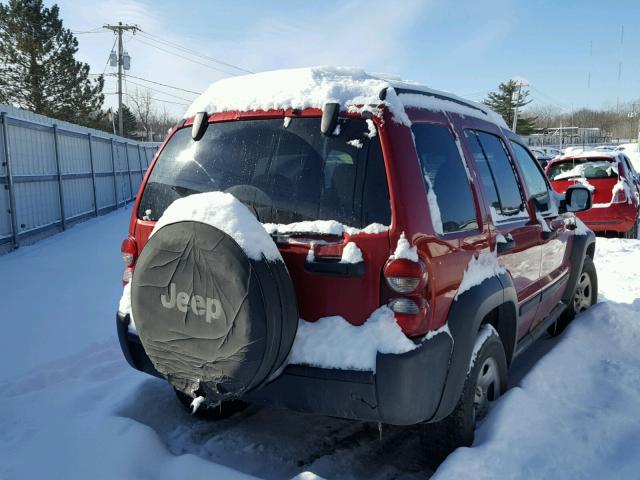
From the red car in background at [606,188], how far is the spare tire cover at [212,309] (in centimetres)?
880

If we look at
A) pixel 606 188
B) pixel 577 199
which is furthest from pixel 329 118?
pixel 606 188

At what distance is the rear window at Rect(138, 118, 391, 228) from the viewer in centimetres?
230

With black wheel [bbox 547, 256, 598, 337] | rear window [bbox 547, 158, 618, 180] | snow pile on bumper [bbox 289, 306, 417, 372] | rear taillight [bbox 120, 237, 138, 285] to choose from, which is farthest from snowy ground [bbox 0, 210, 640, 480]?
rear window [bbox 547, 158, 618, 180]

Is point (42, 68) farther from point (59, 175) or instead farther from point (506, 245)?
point (506, 245)

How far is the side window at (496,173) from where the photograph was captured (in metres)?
3.11

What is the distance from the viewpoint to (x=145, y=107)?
66.2 m

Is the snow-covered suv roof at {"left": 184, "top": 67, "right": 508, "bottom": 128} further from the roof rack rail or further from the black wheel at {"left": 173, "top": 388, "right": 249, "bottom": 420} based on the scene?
the black wheel at {"left": 173, "top": 388, "right": 249, "bottom": 420}

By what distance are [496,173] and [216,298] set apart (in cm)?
209

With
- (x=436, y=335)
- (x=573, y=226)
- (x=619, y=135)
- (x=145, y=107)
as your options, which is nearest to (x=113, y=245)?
(x=573, y=226)

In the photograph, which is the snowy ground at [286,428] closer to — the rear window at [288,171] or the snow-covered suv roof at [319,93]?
the rear window at [288,171]

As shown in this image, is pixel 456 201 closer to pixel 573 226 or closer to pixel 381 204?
pixel 381 204

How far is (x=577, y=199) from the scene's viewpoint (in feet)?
14.1

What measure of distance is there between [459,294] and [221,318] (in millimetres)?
1129

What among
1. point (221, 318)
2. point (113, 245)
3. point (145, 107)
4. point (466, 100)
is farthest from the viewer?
point (145, 107)
